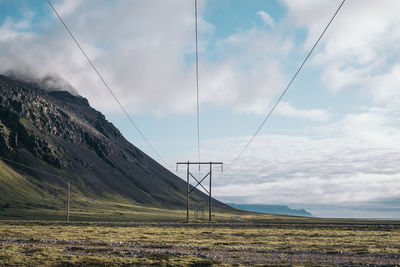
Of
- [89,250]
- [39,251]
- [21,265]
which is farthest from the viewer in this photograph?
[89,250]

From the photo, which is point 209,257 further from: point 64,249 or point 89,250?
point 64,249

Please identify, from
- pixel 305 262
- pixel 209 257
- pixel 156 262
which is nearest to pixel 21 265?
pixel 156 262

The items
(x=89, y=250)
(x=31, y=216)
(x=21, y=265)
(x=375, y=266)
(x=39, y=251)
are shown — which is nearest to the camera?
(x=21, y=265)

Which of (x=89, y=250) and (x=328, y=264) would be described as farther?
(x=89, y=250)

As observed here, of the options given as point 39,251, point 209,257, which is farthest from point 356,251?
point 39,251

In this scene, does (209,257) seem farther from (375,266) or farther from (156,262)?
(375,266)

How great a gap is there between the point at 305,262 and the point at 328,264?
5.45ft

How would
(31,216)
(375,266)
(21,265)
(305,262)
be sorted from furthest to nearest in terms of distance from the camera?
(31,216) < (305,262) < (375,266) < (21,265)

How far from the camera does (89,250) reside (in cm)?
A: 3591

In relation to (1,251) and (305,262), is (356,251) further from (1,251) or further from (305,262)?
(1,251)

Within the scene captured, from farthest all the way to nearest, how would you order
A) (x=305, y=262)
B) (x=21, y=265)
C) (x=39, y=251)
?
(x=39, y=251) < (x=305, y=262) < (x=21, y=265)

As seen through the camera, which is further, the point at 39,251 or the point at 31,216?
the point at 31,216

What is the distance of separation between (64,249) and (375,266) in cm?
2461

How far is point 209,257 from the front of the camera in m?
33.0
